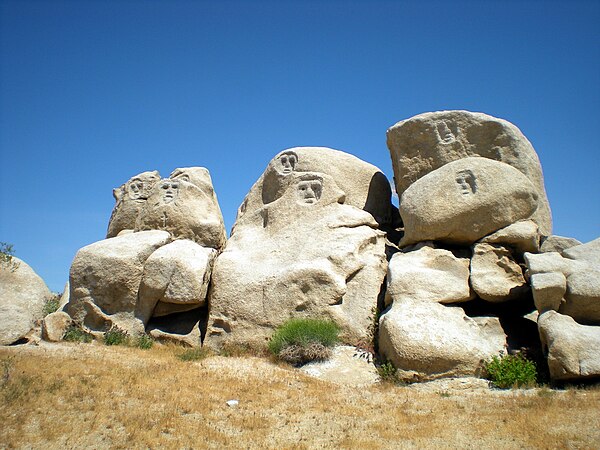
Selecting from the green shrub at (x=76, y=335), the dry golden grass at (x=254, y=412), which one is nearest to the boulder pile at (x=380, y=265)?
the green shrub at (x=76, y=335)

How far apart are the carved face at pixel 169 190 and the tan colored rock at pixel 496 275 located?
26.3ft

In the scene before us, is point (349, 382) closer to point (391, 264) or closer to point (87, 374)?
point (391, 264)

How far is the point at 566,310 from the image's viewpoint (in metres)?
10.3

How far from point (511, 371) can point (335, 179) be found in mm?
6813

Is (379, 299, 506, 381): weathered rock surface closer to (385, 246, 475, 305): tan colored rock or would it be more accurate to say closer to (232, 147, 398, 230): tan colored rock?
(385, 246, 475, 305): tan colored rock

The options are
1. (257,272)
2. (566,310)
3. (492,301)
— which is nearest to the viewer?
(566,310)

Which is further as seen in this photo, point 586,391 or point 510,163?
point 510,163

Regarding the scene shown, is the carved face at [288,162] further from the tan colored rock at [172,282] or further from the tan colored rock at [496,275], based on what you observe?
the tan colored rock at [496,275]

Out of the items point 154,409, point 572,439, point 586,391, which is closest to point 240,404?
point 154,409

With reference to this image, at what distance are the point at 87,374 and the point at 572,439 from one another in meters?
7.40

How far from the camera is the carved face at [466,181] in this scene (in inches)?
483

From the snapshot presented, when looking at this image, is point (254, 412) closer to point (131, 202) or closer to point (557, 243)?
point (557, 243)

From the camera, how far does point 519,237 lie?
39.0ft

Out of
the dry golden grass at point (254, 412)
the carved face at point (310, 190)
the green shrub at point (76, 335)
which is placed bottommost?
the dry golden grass at point (254, 412)
